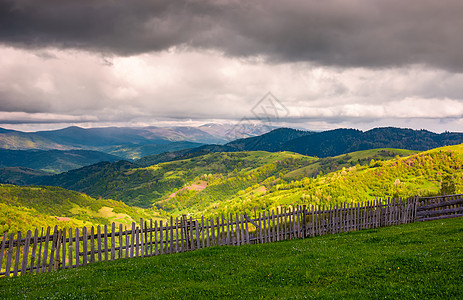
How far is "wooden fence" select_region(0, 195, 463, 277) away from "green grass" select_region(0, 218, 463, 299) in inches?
110

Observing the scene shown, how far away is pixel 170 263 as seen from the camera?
13.0m

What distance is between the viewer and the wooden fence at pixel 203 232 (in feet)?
48.4

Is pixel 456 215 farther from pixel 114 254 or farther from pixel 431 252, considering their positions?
pixel 114 254

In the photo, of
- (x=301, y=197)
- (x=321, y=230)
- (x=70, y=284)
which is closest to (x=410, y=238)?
(x=321, y=230)

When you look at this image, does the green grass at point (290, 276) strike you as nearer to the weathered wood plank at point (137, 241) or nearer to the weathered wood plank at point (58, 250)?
the weathered wood plank at point (58, 250)

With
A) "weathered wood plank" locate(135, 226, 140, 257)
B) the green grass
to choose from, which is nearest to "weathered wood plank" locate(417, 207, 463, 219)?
the green grass

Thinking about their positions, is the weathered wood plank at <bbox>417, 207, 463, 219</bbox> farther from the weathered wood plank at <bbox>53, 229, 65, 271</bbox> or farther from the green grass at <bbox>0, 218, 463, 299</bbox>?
the weathered wood plank at <bbox>53, 229, 65, 271</bbox>

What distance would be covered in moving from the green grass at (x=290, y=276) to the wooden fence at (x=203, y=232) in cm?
279

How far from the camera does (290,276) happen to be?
980 centimetres

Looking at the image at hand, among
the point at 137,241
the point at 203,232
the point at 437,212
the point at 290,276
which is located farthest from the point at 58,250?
the point at 437,212

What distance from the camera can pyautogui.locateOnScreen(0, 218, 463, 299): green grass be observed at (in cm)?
794

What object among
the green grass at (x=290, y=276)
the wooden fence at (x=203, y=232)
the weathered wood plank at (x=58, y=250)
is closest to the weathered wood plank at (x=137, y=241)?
the wooden fence at (x=203, y=232)

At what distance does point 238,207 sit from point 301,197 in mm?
50754

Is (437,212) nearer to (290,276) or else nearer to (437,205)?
(437,205)
